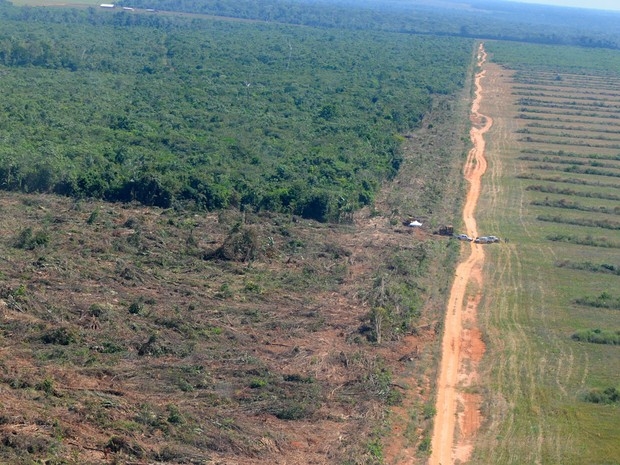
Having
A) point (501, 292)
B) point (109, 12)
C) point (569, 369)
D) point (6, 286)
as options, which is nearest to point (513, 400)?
point (569, 369)

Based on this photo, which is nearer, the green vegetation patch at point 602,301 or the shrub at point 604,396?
the shrub at point 604,396

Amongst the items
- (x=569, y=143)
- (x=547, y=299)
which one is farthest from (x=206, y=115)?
(x=547, y=299)

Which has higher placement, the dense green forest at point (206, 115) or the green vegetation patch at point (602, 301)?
the dense green forest at point (206, 115)

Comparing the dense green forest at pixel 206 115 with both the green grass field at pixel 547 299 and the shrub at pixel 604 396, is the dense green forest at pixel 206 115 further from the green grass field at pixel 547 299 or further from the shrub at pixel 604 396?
the shrub at pixel 604 396

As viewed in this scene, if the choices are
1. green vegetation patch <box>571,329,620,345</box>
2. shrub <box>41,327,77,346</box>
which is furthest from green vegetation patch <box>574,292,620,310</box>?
shrub <box>41,327,77,346</box>

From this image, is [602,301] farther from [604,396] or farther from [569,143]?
[569,143]

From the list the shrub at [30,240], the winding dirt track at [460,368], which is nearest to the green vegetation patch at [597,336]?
the winding dirt track at [460,368]
